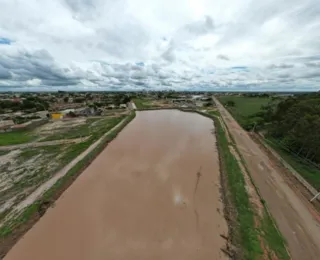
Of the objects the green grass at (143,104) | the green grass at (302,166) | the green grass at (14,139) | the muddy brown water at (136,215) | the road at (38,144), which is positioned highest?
the muddy brown water at (136,215)

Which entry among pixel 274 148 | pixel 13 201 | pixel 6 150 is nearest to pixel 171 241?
pixel 13 201

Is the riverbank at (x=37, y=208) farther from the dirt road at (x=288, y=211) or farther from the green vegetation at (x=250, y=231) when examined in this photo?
the dirt road at (x=288, y=211)

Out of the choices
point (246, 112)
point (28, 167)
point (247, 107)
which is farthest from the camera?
point (247, 107)

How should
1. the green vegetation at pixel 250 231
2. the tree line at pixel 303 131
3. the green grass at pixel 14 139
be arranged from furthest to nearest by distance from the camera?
the green grass at pixel 14 139
the tree line at pixel 303 131
the green vegetation at pixel 250 231

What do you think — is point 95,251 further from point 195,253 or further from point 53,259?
point 195,253

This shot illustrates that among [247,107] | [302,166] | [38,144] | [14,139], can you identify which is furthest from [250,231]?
[247,107]

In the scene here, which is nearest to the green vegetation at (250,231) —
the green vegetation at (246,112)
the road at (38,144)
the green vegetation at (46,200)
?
the green vegetation at (46,200)

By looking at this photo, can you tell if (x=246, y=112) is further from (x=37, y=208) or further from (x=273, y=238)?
(x=37, y=208)
